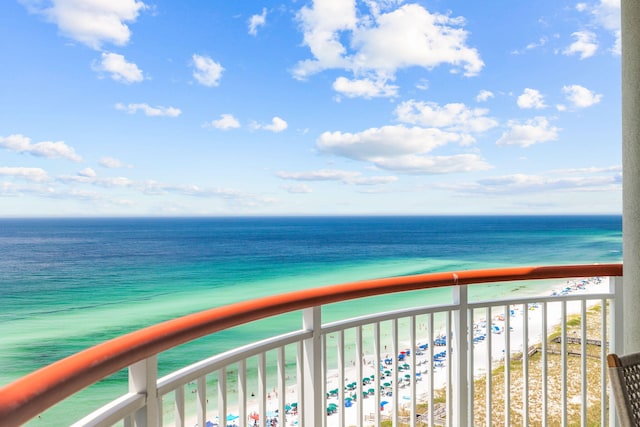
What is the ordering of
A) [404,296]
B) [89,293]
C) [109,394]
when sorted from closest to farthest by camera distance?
[109,394] < [404,296] < [89,293]

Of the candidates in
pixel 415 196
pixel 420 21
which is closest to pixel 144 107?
pixel 420 21

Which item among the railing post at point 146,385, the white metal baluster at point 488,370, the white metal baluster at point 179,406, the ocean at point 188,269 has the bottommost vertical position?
the ocean at point 188,269

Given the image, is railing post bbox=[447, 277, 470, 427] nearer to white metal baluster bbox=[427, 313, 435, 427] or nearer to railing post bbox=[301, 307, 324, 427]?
white metal baluster bbox=[427, 313, 435, 427]

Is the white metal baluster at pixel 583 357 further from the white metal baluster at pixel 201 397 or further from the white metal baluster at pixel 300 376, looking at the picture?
the white metal baluster at pixel 201 397

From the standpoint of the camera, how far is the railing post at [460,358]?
1941 mm

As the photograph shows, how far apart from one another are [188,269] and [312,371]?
34539 millimetres

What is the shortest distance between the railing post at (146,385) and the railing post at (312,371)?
0.59m

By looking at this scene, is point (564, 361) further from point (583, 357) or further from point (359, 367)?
point (359, 367)

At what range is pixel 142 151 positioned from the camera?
4672cm

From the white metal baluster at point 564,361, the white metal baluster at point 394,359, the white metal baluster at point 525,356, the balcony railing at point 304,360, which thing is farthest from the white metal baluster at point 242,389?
the white metal baluster at point 564,361

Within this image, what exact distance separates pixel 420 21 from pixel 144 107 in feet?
88.3

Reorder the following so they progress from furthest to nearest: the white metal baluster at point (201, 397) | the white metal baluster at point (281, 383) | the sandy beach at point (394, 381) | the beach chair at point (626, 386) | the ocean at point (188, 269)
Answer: the ocean at point (188, 269), the sandy beach at point (394, 381), the white metal baluster at point (281, 383), the white metal baluster at point (201, 397), the beach chair at point (626, 386)

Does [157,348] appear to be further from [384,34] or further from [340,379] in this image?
[384,34]

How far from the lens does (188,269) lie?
34.6 meters
